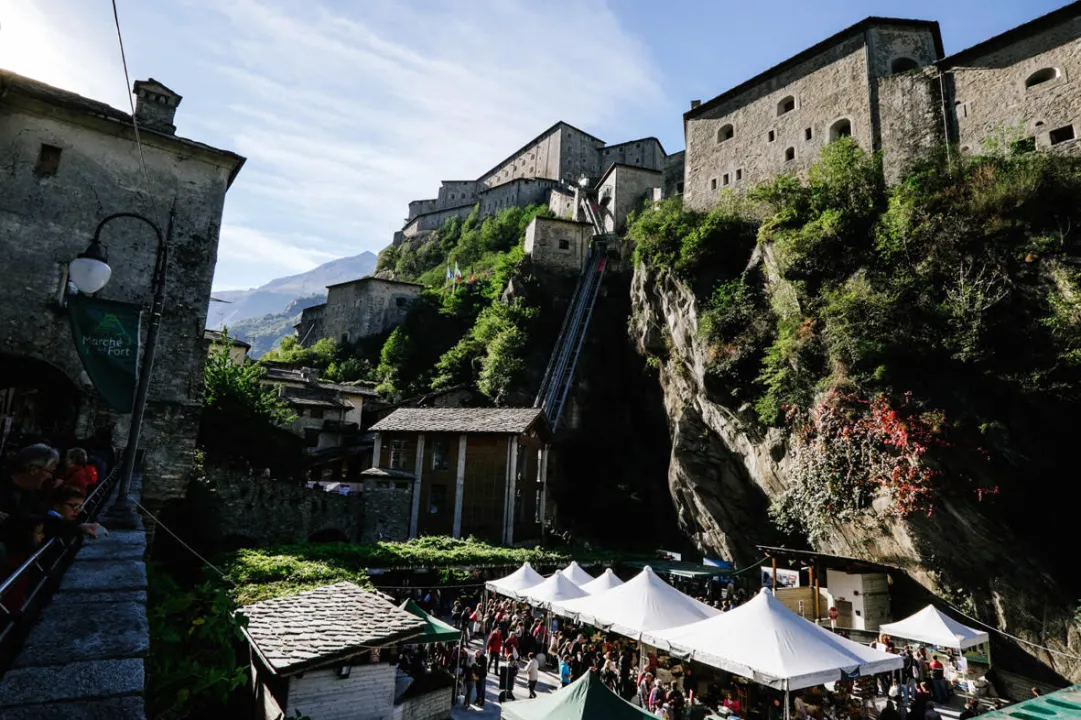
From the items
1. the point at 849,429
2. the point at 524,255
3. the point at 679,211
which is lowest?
the point at 849,429

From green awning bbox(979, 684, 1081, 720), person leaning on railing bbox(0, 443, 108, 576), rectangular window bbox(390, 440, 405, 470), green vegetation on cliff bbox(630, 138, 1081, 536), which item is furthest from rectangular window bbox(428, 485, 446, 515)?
person leaning on railing bbox(0, 443, 108, 576)

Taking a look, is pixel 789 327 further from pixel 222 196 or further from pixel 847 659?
pixel 222 196

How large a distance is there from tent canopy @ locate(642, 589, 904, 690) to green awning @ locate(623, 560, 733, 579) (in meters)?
9.78

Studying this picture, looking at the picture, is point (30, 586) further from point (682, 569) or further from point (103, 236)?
point (682, 569)

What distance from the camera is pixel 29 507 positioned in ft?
13.2

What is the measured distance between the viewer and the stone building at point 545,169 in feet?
251

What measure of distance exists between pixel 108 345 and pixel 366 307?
176 feet

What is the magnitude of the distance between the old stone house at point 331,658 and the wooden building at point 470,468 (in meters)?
16.1

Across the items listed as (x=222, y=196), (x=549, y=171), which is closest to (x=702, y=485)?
(x=222, y=196)

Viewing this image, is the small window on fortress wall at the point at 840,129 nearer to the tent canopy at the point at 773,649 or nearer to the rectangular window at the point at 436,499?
the tent canopy at the point at 773,649

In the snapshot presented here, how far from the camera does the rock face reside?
15.3m

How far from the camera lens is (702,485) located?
28.6 meters

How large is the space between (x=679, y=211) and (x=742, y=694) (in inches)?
982

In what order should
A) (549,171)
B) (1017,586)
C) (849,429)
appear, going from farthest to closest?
(549,171) → (849,429) → (1017,586)
